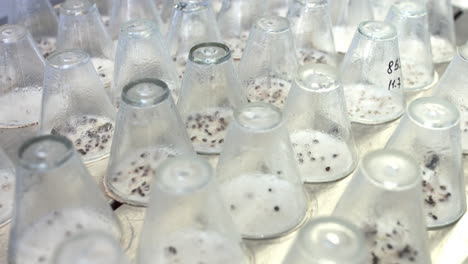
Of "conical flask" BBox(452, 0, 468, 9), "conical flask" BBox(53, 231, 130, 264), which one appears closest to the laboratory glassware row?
"conical flask" BBox(53, 231, 130, 264)

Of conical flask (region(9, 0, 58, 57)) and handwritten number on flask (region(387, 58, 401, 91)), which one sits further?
conical flask (region(9, 0, 58, 57))

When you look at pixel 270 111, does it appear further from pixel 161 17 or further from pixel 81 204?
pixel 161 17

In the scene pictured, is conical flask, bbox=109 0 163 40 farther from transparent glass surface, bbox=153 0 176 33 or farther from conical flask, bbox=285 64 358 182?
conical flask, bbox=285 64 358 182

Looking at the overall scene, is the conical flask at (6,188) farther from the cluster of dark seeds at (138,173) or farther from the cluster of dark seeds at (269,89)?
the cluster of dark seeds at (269,89)

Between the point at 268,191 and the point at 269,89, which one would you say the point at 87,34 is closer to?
the point at 269,89

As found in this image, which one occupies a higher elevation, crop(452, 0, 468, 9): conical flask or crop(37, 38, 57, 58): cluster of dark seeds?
crop(37, 38, 57, 58): cluster of dark seeds

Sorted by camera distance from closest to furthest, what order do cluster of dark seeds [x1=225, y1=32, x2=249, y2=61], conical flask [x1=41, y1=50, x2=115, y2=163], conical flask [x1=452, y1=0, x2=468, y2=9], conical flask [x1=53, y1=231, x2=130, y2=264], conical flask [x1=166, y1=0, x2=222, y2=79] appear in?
conical flask [x1=53, y1=231, x2=130, y2=264] → conical flask [x1=41, y1=50, x2=115, y2=163] → conical flask [x1=166, y1=0, x2=222, y2=79] → cluster of dark seeds [x1=225, y1=32, x2=249, y2=61] → conical flask [x1=452, y1=0, x2=468, y2=9]

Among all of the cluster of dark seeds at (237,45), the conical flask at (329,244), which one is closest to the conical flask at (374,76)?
the cluster of dark seeds at (237,45)
